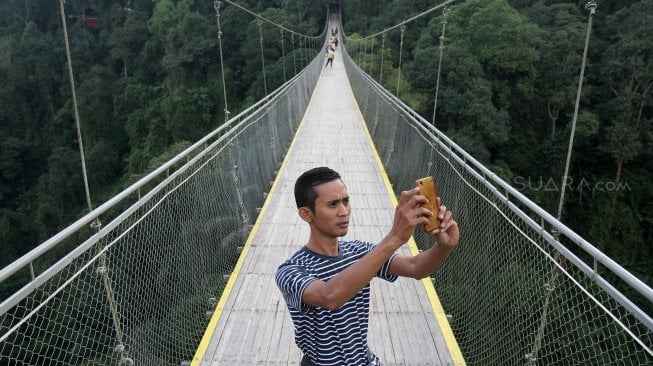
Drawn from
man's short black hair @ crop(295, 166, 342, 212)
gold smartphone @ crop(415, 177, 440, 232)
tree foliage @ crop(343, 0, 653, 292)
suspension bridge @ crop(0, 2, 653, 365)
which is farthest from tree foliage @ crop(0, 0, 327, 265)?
gold smartphone @ crop(415, 177, 440, 232)

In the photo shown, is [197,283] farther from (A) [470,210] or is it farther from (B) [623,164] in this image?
(B) [623,164]

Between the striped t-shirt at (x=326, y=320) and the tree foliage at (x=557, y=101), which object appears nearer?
the striped t-shirt at (x=326, y=320)

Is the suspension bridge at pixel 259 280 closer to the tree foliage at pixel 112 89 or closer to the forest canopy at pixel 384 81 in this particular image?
the forest canopy at pixel 384 81

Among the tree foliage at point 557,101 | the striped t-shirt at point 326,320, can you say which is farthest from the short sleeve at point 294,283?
the tree foliage at point 557,101

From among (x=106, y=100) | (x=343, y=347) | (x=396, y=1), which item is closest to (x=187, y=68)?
(x=106, y=100)

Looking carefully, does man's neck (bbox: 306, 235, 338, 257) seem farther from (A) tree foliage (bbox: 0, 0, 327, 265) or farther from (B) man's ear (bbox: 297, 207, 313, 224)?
(A) tree foliage (bbox: 0, 0, 327, 265)

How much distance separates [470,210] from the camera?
3.23 meters

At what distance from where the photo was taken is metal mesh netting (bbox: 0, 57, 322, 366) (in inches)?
72.1

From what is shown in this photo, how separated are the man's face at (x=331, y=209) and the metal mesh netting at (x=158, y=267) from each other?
82cm

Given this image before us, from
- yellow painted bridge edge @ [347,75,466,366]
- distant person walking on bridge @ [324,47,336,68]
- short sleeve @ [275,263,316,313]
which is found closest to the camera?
short sleeve @ [275,263,316,313]

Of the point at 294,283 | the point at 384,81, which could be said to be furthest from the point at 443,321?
the point at 384,81

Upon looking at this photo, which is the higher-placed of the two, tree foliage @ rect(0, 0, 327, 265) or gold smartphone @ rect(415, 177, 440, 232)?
gold smartphone @ rect(415, 177, 440, 232)

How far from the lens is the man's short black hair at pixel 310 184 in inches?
51.2

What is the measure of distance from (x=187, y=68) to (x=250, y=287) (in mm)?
33325
